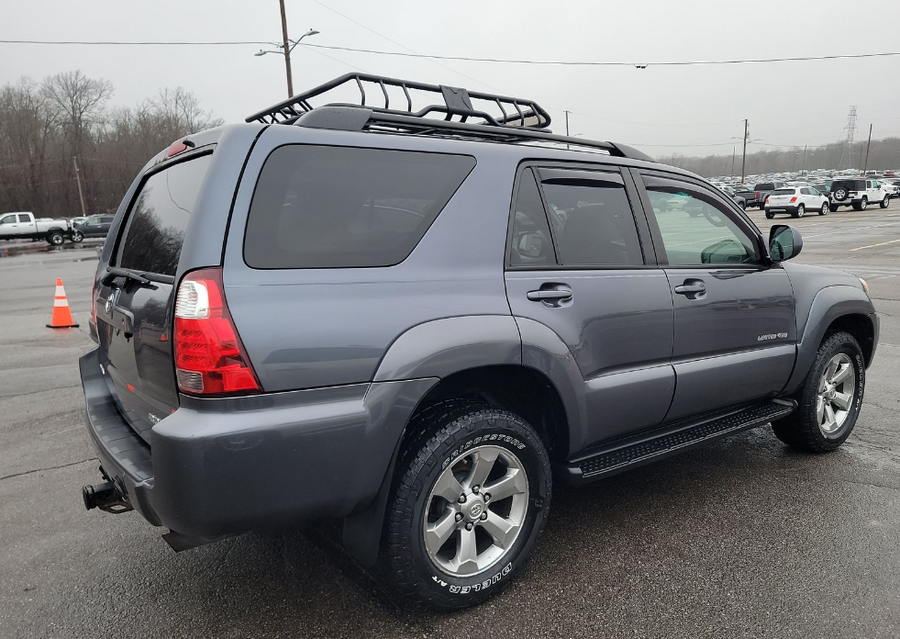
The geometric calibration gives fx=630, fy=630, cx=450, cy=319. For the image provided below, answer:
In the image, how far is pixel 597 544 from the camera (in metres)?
3.01

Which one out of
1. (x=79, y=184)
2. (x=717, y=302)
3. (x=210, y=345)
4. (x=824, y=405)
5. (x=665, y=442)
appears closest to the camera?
(x=210, y=345)

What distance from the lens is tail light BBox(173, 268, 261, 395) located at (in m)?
1.99

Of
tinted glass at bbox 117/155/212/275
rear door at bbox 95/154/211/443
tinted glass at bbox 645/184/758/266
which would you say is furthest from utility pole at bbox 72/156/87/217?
tinted glass at bbox 645/184/758/266

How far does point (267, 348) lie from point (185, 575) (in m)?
1.44

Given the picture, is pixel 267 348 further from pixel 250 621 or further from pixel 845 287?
pixel 845 287

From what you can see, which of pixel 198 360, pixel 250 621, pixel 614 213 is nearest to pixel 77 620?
pixel 250 621

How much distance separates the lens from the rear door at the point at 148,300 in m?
2.18

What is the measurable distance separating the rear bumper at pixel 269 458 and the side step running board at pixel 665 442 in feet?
3.34

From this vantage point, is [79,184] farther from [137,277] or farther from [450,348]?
[450,348]

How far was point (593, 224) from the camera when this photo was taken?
120 inches

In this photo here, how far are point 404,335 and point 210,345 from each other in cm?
65

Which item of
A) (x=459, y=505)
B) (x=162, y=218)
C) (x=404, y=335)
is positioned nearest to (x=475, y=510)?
(x=459, y=505)

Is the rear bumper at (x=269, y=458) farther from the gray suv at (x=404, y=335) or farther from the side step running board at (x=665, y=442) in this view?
the side step running board at (x=665, y=442)

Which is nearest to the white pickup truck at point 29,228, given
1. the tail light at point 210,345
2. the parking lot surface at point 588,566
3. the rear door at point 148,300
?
the parking lot surface at point 588,566
